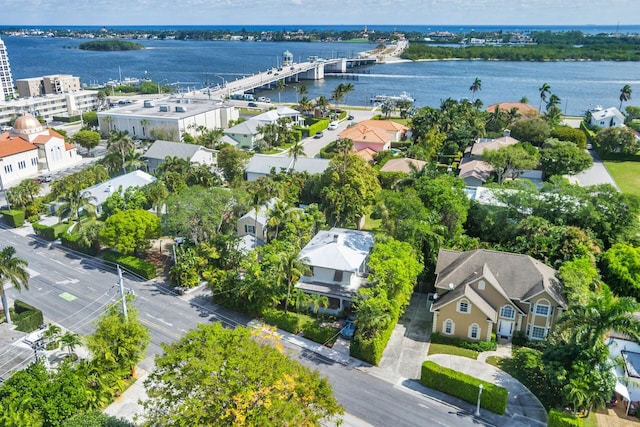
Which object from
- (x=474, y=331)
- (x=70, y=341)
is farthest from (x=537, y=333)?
(x=70, y=341)

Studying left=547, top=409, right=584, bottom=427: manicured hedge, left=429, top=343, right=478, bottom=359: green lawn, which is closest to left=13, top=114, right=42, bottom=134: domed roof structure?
left=429, top=343, right=478, bottom=359: green lawn

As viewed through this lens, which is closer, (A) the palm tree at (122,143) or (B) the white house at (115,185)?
(B) the white house at (115,185)

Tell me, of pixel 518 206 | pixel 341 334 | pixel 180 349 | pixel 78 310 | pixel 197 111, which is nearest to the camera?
pixel 180 349

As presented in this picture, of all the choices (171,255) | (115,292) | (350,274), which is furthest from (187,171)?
(350,274)

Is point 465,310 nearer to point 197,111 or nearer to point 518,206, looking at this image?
point 518,206

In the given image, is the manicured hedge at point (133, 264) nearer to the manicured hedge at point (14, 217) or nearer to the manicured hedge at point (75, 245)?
the manicured hedge at point (75, 245)

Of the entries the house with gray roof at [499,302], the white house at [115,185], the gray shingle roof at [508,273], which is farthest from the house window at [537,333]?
the white house at [115,185]

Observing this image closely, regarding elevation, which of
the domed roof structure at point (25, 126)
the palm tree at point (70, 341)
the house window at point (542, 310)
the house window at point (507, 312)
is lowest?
the palm tree at point (70, 341)
